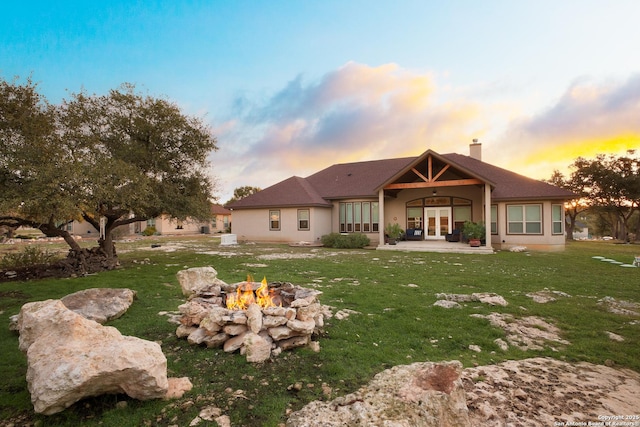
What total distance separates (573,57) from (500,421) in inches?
651

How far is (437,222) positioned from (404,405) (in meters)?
20.9

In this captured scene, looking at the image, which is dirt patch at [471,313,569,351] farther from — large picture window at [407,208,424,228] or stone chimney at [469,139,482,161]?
stone chimney at [469,139,482,161]

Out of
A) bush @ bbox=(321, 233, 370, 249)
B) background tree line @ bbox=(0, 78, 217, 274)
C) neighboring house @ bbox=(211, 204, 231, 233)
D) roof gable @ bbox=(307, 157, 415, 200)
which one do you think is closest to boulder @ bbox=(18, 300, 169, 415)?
background tree line @ bbox=(0, 78, 217, 274)

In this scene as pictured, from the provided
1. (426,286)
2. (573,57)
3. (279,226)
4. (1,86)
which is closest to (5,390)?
(426,286)

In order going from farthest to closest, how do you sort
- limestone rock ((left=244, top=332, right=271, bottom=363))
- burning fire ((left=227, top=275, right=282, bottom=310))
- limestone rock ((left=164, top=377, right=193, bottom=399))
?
burning fire ((left=227, top=275, right=282, bottom=310)), limestone rock ((left=244, top=332, right=271, bottom=363)), limestone rock ((left=164, top=377, right=193, bottom=399))

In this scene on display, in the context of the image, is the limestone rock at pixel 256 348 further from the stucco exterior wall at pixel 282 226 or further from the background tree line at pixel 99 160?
the stucco exterior wall at pixel 282 226

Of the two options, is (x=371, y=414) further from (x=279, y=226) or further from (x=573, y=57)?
(x=279, y=226)

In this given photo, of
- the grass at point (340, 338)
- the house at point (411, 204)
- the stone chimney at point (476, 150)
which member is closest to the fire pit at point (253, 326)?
the grass at point (340, 338)

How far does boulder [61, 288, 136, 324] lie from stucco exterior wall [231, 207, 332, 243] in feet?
55.9

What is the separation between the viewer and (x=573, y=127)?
1806 cm

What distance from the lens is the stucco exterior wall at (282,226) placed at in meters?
23.2

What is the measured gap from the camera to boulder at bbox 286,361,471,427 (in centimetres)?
265

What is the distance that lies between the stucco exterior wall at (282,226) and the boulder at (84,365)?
19.7 meters

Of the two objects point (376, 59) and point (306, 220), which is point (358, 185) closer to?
point (306, 220)
